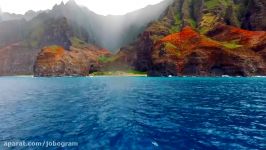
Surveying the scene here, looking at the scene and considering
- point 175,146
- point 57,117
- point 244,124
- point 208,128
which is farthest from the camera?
point 57,117

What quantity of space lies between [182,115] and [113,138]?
15.1 m

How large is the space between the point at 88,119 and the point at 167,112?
13.1m

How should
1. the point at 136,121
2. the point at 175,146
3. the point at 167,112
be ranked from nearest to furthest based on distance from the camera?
1. the point at 175,146
2. the point at 136,121
3. the point at 167,112

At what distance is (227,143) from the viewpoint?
78.5ft

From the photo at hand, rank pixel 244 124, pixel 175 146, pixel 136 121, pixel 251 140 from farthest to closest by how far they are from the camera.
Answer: pixel 136 121 → pixel 244 124 → pixel 251 140 → pixel 175 146

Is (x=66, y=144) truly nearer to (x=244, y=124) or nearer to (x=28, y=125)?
(x=28, y=125)

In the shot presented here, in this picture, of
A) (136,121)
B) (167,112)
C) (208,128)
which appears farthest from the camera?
(167,112)

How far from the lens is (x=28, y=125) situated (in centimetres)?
3250

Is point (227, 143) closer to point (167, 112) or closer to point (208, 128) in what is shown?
point (208, 128)

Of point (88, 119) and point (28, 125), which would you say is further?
point (88, 119)

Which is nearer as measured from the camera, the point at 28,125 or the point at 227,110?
the point at 28,125

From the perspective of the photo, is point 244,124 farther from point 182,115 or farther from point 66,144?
point 66,144

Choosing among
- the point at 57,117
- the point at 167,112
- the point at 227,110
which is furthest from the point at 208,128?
the point at 57,117

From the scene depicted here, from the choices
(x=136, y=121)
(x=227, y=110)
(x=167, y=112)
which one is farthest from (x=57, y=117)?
(x=227, y=110)
